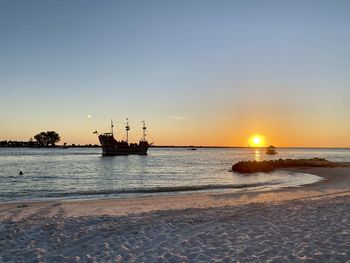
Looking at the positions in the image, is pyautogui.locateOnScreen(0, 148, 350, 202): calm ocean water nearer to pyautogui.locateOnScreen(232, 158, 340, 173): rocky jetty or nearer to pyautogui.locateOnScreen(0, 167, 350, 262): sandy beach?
pyautogui.locateOnScreen(232, 158, 340, 173): rocky jetty

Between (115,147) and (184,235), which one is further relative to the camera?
(115,147)

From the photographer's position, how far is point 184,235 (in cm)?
1066

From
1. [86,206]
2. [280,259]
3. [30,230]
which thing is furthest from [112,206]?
[280,259]

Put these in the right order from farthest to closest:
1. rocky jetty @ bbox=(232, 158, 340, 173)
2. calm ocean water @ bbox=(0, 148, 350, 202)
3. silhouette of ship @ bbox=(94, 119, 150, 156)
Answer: silhouette of ship @ bbox=(94, 119, 150, 156) → rocky jetty @ bbox=(232, 158, 340, 173) → calm ocean water @ bbox=(0, 148, 350, 202)

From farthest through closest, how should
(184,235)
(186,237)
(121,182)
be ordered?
(121,182) < (184,235) < (186,237)

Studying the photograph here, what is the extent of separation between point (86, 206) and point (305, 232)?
1155 centimetres

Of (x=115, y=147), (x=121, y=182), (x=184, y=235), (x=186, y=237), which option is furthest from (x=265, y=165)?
(x=115, y=147)

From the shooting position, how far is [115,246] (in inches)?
380

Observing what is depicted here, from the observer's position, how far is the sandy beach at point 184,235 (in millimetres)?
8680

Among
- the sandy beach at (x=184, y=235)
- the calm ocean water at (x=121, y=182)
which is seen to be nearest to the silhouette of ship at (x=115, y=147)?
the calm ocean water at (x=121, y=182)

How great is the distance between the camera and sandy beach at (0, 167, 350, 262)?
28.5 feet

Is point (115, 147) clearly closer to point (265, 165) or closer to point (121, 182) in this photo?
point (265, 165)

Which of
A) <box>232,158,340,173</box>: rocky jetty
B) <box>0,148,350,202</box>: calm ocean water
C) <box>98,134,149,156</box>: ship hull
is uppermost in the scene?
<box>98,134,149,156</box>: ship hull

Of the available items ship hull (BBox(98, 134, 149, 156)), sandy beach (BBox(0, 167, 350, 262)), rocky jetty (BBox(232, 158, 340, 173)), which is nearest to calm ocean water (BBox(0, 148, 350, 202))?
rocky jetty (BBox(232, 158, 340, 173))
